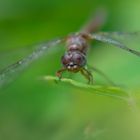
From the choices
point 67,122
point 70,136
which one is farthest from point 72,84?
point 67,122

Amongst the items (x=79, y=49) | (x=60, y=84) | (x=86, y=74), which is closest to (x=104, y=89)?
(x=60, y=84)

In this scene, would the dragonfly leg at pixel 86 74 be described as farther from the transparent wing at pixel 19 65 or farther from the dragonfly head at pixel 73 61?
the transparent wing at pixel 19 65

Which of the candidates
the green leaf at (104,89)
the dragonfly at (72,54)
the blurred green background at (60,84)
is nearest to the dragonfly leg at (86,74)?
the dragonfly at (72,54)

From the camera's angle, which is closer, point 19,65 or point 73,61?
point 73,61

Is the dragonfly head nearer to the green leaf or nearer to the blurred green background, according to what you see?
the blurred green background

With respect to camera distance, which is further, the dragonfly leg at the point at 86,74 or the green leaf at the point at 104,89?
the dragonfly leg at the point at 86,74

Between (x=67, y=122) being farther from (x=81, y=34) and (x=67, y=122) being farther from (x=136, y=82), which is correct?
(x=81, y=34)

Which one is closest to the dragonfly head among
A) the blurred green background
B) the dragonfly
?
the dragonfly

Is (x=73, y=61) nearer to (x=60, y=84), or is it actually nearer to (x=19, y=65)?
(x=60, y=84)
